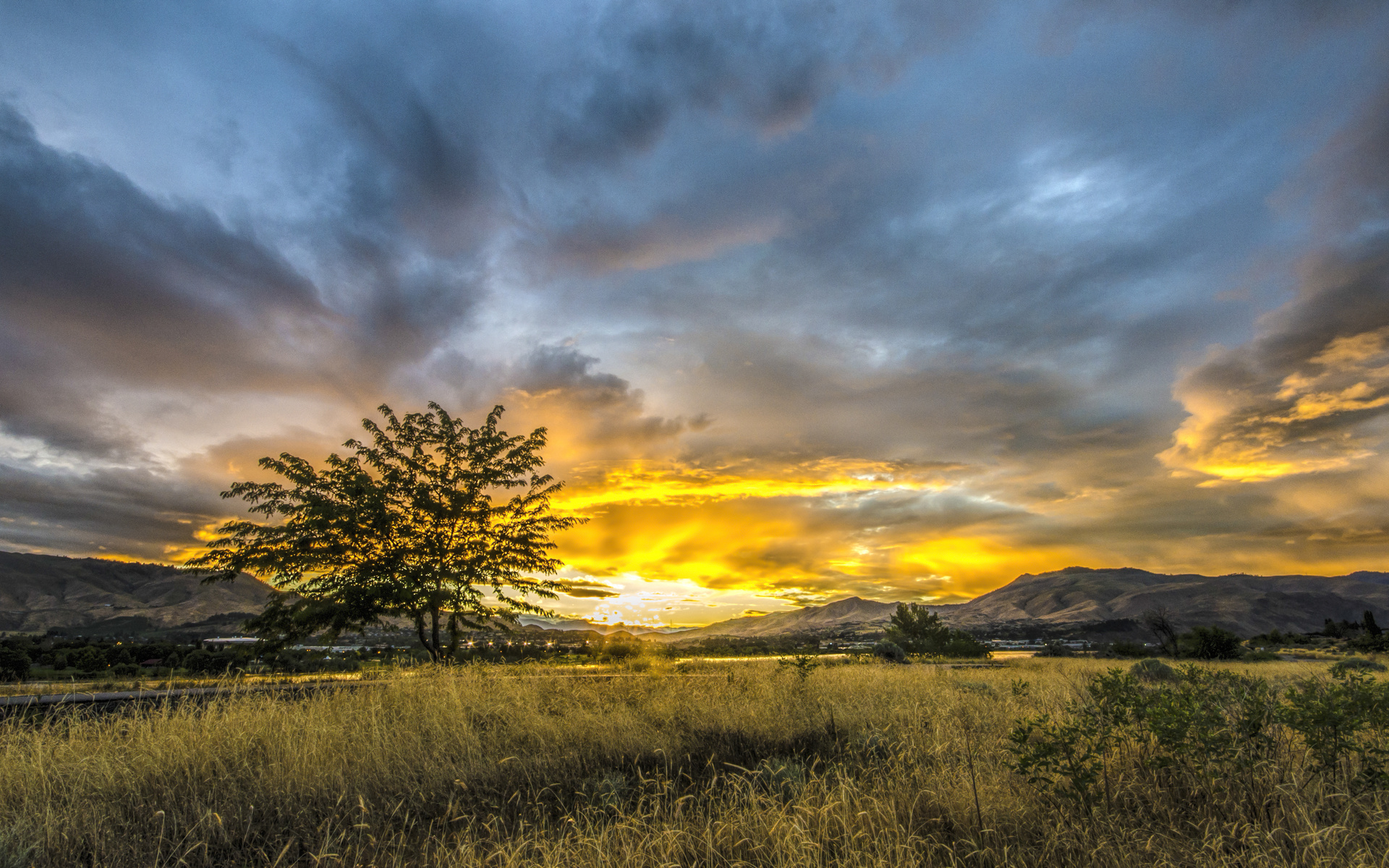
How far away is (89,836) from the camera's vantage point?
6.76m

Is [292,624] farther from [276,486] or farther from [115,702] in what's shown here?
[115,702]

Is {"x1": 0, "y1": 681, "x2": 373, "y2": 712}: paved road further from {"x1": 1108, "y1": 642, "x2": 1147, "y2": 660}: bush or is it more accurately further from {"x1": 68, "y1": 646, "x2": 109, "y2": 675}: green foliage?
{"x1": 1108, "y1": 642, "x2": 1147, "y2": 660}: bush

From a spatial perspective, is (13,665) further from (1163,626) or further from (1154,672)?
(1163,626)

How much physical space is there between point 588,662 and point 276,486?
1332 cm

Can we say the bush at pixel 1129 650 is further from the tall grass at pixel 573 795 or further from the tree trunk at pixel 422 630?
the tree trunk at pixel 422 630

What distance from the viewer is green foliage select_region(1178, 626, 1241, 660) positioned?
44.5 meters

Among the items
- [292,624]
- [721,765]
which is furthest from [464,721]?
[292,624]

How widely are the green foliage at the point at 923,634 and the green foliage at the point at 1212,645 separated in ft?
53.8

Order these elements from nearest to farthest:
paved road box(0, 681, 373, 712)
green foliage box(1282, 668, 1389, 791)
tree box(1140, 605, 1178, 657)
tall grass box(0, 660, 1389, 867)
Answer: tall grass box(0, 660, 1389, 867) < green foliage box(1282, 668, 1389, 791) < paved road box(0, 681, 373, 712) < tree box(1140, 605, 1178, 657)

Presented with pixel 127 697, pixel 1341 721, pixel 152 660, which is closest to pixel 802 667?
pixel 1341 721

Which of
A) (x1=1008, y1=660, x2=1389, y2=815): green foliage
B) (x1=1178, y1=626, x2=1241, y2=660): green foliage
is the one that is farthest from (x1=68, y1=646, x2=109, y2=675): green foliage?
(x1=1178, y1=626, x2=1241, y2=660): green foliage

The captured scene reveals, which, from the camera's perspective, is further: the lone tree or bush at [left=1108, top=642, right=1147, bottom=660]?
bush at [left=1108, top=642, right=1147, bottom=660]

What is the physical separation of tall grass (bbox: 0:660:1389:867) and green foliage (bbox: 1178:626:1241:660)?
44.8 meters

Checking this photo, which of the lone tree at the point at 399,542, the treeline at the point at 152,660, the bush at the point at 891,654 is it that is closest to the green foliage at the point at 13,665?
the treeline at the point at 152,660
